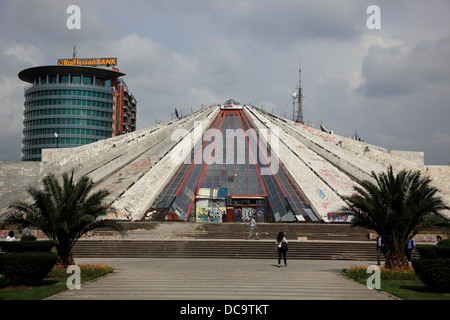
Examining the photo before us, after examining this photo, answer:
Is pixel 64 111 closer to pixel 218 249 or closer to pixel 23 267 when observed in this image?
pixel 218 249

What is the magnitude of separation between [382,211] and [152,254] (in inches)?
474

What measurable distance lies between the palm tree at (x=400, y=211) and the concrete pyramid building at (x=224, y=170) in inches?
466

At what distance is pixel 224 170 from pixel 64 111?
162 ft

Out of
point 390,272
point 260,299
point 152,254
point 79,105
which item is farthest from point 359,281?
point 79,105

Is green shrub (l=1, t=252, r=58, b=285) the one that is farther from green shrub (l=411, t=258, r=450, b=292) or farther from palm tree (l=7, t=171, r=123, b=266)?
green shrub (l=411, t=258, r=450, b=292)

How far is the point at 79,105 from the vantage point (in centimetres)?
7806

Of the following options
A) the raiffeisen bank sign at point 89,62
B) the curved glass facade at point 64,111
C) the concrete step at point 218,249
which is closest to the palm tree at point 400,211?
the concrete step at point 218,249

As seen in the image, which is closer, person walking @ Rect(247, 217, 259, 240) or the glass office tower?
person walking @ Rect(247, 217, 259, 240)

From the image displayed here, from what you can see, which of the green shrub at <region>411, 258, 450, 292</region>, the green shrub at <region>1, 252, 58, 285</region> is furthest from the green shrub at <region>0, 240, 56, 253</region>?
the green shrub at <region>411, 258, 450, 292</region>

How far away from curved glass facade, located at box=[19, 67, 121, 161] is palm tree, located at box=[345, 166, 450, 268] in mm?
68817

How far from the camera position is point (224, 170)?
39312 millimetres

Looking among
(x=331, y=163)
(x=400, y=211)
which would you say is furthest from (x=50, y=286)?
(x=331, y=163)

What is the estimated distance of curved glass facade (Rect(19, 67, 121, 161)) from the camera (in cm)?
7750
